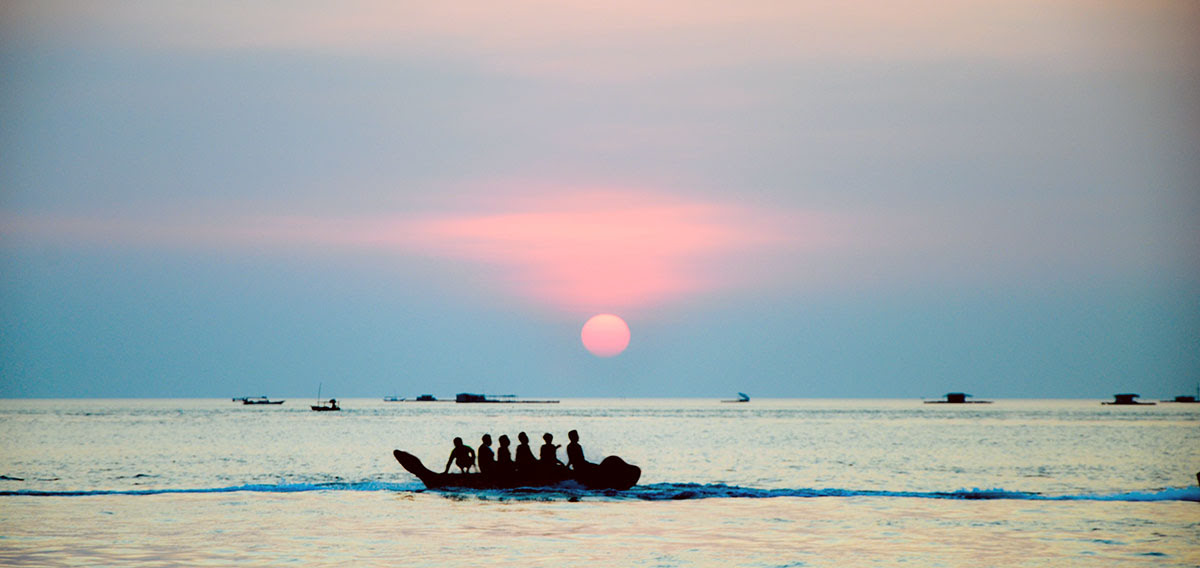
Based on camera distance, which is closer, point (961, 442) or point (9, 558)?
point (9, 558)

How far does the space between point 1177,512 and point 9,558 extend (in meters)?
34.3

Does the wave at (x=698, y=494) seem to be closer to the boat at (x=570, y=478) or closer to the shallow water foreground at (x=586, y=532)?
the boat at (x=570, y=478)

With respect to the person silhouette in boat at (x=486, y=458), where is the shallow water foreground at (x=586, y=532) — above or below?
below

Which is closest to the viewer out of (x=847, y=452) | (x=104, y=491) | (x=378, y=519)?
(x=378, y=519)

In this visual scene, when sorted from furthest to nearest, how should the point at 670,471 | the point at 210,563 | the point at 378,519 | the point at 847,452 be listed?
1. the point at 847,452
2. the point at 670,471
3. the point at 378,519
4. the point at 210,563

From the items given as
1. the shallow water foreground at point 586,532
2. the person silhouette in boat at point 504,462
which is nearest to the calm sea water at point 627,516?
the shallow water foreground at point 586,532

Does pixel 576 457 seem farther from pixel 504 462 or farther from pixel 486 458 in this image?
pixel 486 458

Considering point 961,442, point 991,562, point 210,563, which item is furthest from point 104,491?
point 961,442

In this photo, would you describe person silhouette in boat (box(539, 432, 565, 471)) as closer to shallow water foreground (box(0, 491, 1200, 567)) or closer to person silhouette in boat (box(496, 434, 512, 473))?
person silhouette in boat (box(496, 434, 512, 473))

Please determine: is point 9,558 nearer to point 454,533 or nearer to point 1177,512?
point 454,533

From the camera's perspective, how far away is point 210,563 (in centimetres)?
2662

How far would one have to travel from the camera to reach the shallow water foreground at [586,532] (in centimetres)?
2802

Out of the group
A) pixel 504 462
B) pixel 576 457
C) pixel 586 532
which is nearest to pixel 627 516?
pixel 586 532

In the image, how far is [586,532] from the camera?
108ft
